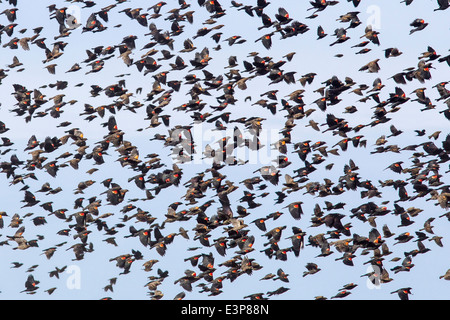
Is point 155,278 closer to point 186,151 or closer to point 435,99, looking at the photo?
point 186,151

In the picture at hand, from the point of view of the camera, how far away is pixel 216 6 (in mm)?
51406

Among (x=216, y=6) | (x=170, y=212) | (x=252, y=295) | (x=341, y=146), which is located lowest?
(x=252, y=295)

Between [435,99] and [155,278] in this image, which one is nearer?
[435,99]

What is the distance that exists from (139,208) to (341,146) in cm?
1181

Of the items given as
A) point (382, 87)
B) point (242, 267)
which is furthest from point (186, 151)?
point (382, 87)

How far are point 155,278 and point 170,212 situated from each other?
4347mm

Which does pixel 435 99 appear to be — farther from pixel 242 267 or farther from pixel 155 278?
pixel 155 278

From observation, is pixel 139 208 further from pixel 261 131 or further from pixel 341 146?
pixel 341 146

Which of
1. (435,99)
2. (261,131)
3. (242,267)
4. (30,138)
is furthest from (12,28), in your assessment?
(435,99)

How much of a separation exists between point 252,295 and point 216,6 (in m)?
15.8

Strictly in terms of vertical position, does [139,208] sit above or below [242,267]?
above

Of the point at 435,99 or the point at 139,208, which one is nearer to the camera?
the point at 435,99

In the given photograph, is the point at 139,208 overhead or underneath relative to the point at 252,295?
overhead

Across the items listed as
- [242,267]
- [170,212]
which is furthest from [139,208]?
[242,267]
